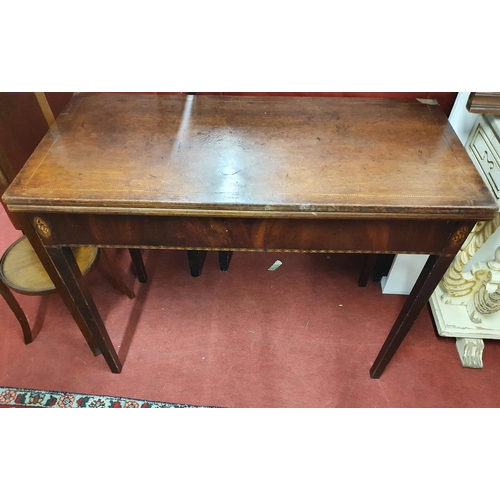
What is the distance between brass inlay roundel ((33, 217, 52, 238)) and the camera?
1.01 meters

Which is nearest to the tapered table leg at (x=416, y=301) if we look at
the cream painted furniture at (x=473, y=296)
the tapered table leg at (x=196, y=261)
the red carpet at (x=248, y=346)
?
the red carpet at (x=248, y=346)

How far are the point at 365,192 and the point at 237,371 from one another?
950mm

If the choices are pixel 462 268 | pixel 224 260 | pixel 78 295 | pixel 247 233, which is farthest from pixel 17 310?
pixel 462 268

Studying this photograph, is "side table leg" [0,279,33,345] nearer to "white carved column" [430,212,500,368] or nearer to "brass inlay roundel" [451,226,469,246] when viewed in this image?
"brass inlay roundel" [451,226,469,246]

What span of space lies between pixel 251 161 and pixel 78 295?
2.22 ft

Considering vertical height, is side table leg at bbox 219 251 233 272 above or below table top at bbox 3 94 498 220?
below

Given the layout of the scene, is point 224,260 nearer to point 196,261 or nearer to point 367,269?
point 196,261

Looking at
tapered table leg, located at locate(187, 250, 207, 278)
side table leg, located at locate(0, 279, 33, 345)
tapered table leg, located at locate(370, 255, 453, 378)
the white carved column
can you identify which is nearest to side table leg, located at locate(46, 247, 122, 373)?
side table leg, located at locate(0, 279, 33, 345)

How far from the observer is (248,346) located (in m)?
1.68

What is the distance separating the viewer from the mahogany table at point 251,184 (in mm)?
954

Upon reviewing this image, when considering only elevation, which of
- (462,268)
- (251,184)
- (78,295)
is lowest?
(462,268)

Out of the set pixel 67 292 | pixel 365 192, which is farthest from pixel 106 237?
pixel 365 192

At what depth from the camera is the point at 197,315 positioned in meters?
1.78

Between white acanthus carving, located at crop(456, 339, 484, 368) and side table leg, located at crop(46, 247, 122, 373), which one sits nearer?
side table leg, located at crop(46, 247, 122, 373)
